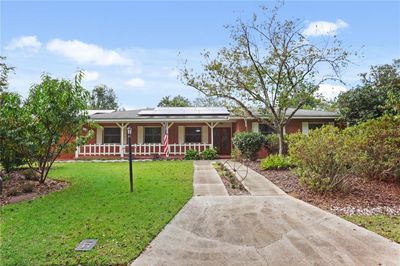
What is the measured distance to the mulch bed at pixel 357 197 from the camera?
651 centimetres

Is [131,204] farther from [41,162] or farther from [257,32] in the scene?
[257,32]

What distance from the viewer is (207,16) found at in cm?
1128

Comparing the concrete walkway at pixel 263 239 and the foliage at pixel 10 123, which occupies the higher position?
the foliage at pixel 10 123

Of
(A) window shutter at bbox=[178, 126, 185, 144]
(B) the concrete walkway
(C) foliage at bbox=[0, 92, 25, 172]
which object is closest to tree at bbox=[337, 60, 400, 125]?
(A) window shutter at bbox=[178, 126, 185, 144]

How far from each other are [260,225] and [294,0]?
9652 mm

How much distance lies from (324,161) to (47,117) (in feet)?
25.8

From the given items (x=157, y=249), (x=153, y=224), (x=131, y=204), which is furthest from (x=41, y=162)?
(x=157, y=249)

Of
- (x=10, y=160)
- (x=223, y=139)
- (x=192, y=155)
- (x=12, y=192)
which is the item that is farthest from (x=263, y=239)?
(x=223, y=139)

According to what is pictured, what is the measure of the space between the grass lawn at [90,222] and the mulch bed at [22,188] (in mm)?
517

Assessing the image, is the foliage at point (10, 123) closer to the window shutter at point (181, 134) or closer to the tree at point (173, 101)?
the window shutter at point (181, 134)

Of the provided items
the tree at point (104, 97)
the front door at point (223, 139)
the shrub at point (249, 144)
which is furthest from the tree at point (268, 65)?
the tree at point (104, 97)

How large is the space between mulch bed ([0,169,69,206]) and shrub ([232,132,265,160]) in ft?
28.9

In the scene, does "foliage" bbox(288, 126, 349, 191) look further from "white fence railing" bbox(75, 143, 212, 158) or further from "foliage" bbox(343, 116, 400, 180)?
"white fence railing" bbox(75, 143, 212, 158)

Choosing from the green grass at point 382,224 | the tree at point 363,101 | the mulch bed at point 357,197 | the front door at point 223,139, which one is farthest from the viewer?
the front door at point 223,139
